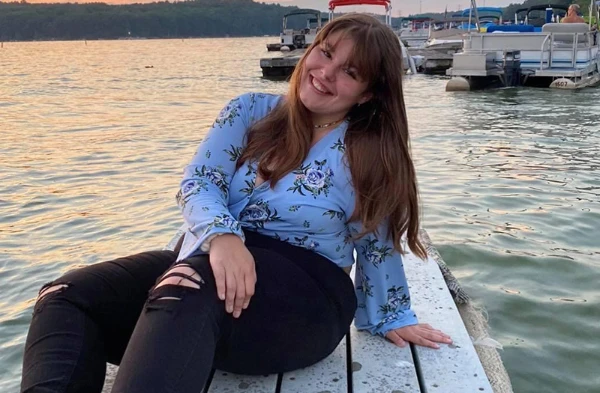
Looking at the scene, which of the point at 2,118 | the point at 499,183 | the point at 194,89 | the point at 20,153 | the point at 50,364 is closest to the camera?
the point at 50,364

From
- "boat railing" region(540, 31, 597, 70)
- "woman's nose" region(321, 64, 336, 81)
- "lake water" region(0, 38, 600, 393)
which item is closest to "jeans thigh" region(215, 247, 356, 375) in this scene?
"woman's nose" region(321, 64, 336, 81)

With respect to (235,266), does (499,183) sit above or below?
below

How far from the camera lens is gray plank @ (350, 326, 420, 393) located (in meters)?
2.19

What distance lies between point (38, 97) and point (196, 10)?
12337 cm

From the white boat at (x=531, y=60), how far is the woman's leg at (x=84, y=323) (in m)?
16.8

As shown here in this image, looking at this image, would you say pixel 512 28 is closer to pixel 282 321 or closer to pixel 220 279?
pixel 282 321

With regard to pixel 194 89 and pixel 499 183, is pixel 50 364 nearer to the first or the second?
pixel 499 183

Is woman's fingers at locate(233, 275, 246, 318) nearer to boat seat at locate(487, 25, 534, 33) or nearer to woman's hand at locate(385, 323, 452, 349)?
woman's hand at locate(385, 323, 452, 349)

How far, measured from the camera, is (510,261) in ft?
15.8

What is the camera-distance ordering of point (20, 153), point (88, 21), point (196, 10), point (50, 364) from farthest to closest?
1. point (196, 10)
2. point (88, 21)
3. point (20, 153)
4. point (50, 364)

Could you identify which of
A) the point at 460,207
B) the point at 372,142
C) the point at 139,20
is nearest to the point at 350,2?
the point at 460,207

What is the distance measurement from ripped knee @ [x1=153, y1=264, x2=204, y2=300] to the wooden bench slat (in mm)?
864

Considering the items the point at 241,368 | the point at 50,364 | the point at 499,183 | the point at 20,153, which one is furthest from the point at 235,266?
the point at 20,153

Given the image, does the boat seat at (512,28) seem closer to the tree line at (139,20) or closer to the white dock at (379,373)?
the white dock at (379,373)
